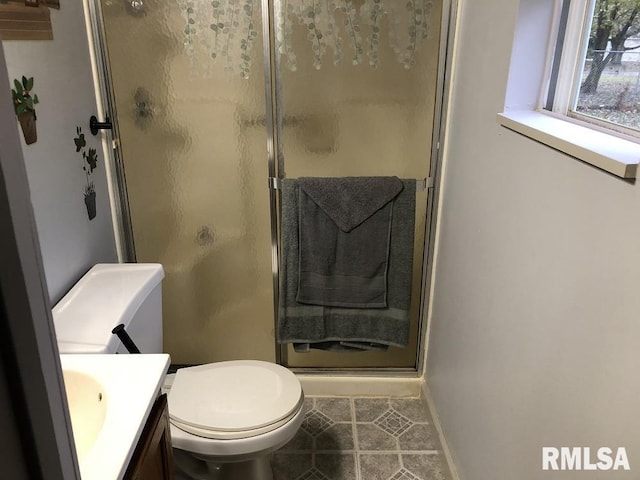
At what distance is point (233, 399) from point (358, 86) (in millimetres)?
1140

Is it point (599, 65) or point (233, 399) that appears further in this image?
point (233, 399)

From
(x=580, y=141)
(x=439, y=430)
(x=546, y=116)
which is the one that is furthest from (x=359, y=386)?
(x=580, y=141)

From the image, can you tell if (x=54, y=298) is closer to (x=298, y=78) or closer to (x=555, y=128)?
(x=298, y=78)

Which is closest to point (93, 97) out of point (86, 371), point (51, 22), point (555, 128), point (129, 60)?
point (129, 60)

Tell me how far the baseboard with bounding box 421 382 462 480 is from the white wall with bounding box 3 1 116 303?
139cm

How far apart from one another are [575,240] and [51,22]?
1.57m

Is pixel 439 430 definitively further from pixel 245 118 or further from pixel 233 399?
pixel 245 118

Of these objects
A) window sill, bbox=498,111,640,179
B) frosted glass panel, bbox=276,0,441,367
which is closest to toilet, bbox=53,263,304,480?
frosted glass panel, bbox=276,0,441,367

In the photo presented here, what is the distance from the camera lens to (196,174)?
203cm

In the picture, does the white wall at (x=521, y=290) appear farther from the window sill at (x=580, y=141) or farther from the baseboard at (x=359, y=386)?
the baseboard at (x=359, y=386)

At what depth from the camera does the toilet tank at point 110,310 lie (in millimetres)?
1421

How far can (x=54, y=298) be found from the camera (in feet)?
5.24

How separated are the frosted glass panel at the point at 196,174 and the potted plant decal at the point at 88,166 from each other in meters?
0.15

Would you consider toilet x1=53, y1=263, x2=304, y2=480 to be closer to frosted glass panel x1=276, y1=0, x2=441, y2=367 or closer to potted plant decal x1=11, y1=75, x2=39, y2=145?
potted plant decal x1=11, y1=75, x2=39, y2=145
